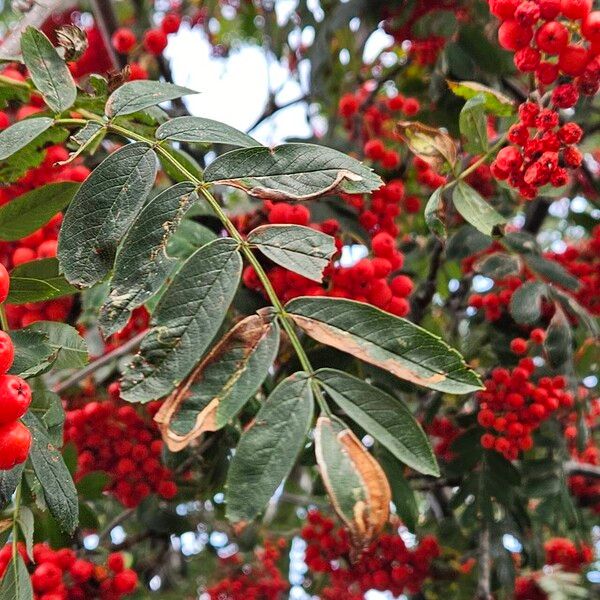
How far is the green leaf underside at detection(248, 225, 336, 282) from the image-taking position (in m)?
1.13

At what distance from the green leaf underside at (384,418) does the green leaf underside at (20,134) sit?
1.73 ft

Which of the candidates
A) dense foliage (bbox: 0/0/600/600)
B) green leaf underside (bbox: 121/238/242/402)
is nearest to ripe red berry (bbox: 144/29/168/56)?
dense foliage (bbox: 0/0/600/600)

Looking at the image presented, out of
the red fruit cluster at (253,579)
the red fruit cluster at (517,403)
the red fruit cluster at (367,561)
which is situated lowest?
the red fruit cluster at (253,579)

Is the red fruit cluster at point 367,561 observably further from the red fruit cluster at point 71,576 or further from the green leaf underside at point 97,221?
the green leaf underside at point 97,221

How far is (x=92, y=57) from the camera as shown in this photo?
281 cm

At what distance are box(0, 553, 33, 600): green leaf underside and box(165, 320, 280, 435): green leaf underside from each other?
1.02 feet

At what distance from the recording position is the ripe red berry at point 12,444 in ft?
3.03

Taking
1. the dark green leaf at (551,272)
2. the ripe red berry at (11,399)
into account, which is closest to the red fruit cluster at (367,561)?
the dark green leaf at (551,272)

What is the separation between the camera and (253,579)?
116 inches

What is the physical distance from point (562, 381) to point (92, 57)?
1.96 m

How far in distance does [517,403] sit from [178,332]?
106cm

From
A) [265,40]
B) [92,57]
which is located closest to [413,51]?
[265,40]

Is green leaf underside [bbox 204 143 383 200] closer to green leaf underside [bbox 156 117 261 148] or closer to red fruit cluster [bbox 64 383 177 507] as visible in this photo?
green leaf underside [bbox 156 117 261 148]

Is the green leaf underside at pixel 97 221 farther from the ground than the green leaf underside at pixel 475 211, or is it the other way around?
the green leaf underside at pixel 97 221
